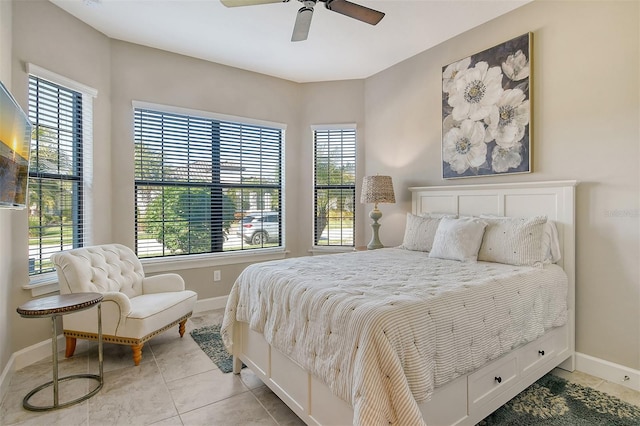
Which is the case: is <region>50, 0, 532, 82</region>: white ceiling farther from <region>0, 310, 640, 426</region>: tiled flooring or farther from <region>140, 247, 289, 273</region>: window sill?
<region>0, 310, 640, 426</region>: tiled flooring

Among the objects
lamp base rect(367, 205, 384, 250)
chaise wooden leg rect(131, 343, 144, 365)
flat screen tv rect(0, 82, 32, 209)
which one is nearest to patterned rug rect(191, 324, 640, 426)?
lamp base rect(367, 205, 384, 250)

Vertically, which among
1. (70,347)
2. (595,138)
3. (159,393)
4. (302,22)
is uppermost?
(302,22)

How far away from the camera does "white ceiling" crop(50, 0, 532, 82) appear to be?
2.79 meters

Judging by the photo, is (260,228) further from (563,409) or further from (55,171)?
(563,409)

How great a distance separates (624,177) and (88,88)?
4.33m

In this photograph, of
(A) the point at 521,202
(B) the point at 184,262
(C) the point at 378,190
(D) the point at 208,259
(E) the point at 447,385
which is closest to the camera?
(E) the point at 447,385

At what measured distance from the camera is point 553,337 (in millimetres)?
2266

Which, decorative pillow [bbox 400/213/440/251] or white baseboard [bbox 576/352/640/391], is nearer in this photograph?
white baseboard [bbox 576/352/640/391]

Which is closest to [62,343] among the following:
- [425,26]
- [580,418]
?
[580,418]

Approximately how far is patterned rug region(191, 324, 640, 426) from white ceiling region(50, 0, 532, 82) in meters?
2.91

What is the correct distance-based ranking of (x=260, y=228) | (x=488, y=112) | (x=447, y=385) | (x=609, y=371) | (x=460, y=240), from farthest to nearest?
(x=260, y=228) → (x=488, y=112) → (x=460, y=240) → (x=609, y=371) → (x=447, y=385)

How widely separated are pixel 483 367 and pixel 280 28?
124 inches

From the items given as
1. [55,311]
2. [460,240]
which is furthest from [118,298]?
[460,240]

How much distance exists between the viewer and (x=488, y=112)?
2.97 meters
